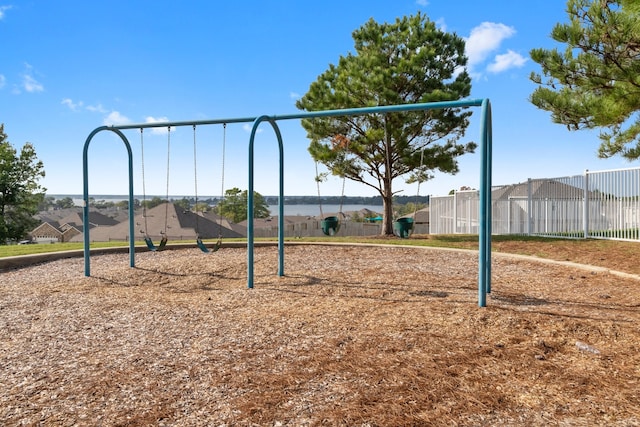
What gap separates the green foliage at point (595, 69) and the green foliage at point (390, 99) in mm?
4752

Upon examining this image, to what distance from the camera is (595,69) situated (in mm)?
8883

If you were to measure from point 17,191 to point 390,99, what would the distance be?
31.0 m

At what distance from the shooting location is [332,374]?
10.7 feet

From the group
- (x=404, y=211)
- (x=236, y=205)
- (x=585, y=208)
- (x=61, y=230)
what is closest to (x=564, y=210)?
(x=585, y=208)

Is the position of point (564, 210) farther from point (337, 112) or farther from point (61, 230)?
point (61, 230)

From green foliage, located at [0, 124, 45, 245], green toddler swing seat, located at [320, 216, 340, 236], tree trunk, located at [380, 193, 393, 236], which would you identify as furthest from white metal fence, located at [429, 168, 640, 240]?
green foliage, located at [0, 124, 45, 245]

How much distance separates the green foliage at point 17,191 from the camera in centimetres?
3203

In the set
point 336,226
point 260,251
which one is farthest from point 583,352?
point 260,251

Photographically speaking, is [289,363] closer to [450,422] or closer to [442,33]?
Answer: [450,422]

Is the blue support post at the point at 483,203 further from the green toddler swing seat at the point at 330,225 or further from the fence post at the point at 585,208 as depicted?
the fence post at the point at 585,208

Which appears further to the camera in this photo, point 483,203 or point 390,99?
point 390,99

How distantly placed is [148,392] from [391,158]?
13523mm

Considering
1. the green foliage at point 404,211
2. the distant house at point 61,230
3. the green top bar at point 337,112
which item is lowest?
the distant house at point 61,230

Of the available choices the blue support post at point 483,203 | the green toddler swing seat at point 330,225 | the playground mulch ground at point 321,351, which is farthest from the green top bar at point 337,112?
the green toddler swing seat at point 330,225
